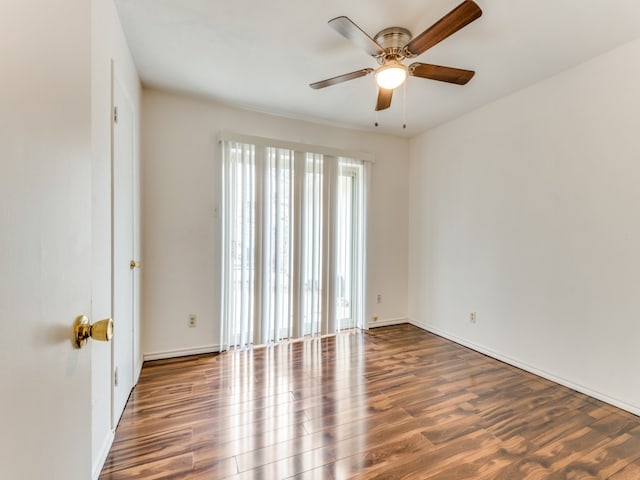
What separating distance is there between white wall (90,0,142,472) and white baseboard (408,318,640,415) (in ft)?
10.4

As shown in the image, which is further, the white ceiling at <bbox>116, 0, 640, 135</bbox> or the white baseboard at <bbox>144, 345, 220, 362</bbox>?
the white baseboard at <bbox>144, 345, 220, 362</bbox>

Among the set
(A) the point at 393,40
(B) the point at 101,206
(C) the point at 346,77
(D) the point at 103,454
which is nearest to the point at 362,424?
(D) the point at 103,454

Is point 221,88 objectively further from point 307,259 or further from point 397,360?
point 397,360

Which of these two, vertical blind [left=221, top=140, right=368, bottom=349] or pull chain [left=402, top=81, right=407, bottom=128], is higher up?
pull chain [left=402, top=81, right=407, bottom=128]

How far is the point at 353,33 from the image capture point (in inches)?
Answer: 62.9

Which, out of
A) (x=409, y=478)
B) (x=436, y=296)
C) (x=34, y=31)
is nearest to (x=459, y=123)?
(x=436, y=296)

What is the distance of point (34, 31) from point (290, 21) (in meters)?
1.67

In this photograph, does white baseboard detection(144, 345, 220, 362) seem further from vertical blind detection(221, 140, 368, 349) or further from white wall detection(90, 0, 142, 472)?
white wall detection(90, 0, 142, 472)

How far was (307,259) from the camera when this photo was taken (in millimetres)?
3336

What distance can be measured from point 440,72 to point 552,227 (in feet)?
5.26

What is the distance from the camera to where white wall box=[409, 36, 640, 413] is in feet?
6.73

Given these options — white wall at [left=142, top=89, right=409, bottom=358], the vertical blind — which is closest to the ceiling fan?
the vertical blind

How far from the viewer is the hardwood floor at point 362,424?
60.2 inches

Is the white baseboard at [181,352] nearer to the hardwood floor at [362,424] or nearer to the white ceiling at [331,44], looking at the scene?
the hardwood floor at [362,424]
